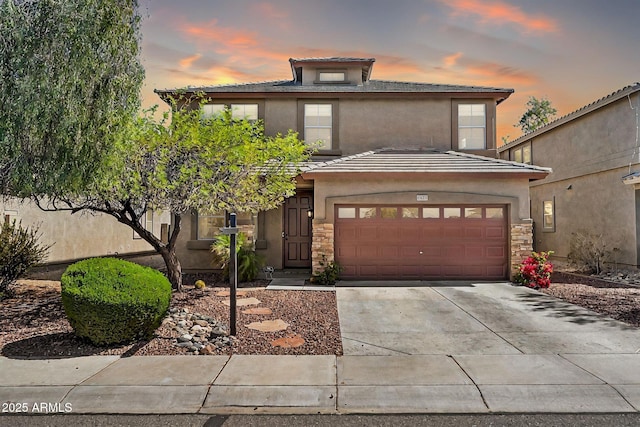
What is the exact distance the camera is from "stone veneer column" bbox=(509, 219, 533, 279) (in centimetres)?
1193

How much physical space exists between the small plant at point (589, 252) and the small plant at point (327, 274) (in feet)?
30.7

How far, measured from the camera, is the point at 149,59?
25.2 feet

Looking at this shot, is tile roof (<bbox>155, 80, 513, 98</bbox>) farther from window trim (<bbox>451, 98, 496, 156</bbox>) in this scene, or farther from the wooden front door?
the wooden front door

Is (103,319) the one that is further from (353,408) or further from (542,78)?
(542,78)

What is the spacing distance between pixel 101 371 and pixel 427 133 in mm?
13060

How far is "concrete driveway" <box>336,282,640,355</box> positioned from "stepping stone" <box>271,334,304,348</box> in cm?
73

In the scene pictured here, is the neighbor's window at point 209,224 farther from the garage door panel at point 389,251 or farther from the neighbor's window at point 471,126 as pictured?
the neighbor's window at point 471,126

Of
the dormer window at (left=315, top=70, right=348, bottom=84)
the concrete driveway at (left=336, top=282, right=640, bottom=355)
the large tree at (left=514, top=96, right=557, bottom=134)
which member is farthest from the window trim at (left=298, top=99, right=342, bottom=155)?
the large tree at (left=514, top=96, right=557, bottom=134)

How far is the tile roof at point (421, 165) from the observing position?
1189cm

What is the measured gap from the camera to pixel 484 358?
17.9 feet

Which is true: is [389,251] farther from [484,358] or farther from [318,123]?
[484,358]

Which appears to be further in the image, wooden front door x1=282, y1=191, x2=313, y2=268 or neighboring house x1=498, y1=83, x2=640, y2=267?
wooden front door x1=282, y1=191, x2=313, y2=268

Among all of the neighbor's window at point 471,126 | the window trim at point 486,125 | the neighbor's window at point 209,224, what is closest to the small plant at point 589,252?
the window trim at point 486,125

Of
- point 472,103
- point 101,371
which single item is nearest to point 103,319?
point 101,371
